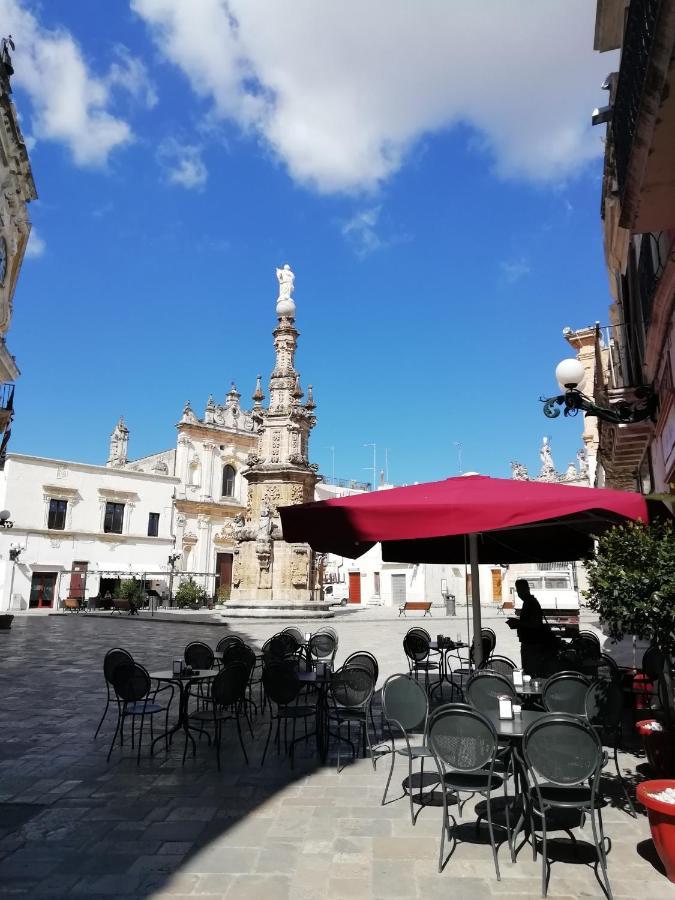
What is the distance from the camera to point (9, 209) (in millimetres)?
17562

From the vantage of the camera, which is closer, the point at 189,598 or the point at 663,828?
the point at 663,828

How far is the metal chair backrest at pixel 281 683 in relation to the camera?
5.72m

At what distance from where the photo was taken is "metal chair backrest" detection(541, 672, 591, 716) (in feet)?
16.4

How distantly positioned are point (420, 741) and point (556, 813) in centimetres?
201

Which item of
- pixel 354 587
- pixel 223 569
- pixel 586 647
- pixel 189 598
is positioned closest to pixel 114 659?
pixel 586 647

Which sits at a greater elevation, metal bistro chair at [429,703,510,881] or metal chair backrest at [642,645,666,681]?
metal chair backrest at [642,645,666,681]

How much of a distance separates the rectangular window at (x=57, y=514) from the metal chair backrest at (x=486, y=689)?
35.9m

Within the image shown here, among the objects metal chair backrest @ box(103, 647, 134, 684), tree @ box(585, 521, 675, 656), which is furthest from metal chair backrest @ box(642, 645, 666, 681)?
metal chair backrest @ box(103, 647, 134, 684)

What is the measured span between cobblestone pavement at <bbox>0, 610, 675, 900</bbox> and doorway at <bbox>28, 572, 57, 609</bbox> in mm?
31781

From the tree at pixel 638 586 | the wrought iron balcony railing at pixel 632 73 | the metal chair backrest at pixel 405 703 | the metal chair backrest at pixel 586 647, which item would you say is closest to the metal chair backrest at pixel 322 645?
the metal chair backrest at pixel 586 647

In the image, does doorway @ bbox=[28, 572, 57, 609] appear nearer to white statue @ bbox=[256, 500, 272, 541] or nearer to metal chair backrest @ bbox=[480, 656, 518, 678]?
white statue @ bbox=[256, 500, 272, 541]

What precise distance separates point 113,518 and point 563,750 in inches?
1527

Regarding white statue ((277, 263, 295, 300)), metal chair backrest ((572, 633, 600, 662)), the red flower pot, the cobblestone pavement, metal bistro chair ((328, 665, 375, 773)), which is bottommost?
the cobblestone pavement

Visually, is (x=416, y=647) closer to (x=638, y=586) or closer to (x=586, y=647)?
(x=586, y=647)
